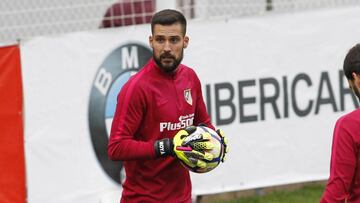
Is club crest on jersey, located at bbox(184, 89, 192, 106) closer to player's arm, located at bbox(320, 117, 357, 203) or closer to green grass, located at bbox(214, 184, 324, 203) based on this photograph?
player's arm, located at bbox(320, 117, 357, 203)

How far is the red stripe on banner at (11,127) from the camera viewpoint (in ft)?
25.3

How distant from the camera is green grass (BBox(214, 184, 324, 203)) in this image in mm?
8727

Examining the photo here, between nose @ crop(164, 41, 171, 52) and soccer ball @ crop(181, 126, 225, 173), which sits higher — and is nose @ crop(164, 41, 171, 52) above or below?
above

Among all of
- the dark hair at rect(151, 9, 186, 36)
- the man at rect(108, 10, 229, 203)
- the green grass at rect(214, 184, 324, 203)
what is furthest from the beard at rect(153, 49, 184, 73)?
the green grass at rect(214, 184, 324, 203)

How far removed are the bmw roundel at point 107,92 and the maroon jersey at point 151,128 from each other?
7.91ft

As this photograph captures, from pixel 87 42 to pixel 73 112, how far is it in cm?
62

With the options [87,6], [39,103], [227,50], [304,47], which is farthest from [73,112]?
[304,47]

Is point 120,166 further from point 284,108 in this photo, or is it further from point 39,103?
point 284,108

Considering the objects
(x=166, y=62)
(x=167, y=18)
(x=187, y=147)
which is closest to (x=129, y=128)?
(x=187, y=147)

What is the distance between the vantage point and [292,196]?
8898 millimetres

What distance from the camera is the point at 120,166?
8164 millimetres

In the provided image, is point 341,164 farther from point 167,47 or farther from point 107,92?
point 107,92

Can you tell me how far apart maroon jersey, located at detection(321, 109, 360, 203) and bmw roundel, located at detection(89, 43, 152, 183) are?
3.66m

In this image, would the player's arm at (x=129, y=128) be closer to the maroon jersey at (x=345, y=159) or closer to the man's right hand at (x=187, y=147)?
the man's right hand at (x=187, y=147)
